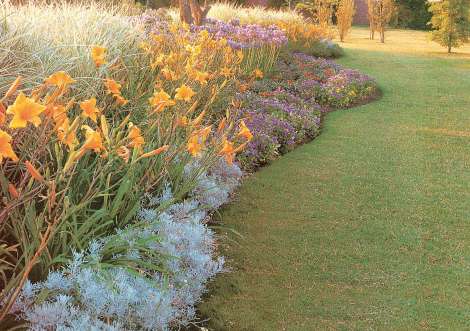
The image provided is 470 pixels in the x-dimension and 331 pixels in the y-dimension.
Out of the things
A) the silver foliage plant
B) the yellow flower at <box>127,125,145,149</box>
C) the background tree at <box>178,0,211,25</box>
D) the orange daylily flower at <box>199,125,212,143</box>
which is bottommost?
the silver foliage plant

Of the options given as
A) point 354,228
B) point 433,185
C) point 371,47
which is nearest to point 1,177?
point 354,228

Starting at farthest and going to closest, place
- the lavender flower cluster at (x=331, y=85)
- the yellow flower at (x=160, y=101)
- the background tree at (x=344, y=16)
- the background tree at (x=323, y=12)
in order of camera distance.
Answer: the background tree at (x=344, y=16) → the background tree at (x=323, y=12) → the lavender flower cluster at (x=331, y=85) → the yellow flower at (x=160, y=101)

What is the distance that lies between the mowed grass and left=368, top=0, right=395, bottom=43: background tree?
14.7 m

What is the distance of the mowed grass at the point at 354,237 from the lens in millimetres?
2865

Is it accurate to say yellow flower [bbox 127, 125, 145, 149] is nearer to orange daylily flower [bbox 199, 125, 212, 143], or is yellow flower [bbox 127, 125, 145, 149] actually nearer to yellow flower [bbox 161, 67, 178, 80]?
orange daylily flower [bbox 199, 125, 212, 143]

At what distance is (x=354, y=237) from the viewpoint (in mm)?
3760

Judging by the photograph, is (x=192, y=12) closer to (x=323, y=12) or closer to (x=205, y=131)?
(x=323, y=12)

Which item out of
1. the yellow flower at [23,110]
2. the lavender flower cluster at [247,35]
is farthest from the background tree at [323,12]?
the yellow flower at [23,110]

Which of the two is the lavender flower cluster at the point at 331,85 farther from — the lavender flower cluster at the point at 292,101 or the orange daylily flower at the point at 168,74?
the orange daylily flower at the point at 168,74

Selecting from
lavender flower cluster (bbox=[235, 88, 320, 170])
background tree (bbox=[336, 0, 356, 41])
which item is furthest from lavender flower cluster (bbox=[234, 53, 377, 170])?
background tree (bbox=[336, 0, 356, 41])

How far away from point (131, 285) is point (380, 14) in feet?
68.1

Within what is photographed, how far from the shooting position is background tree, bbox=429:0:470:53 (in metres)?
16.5

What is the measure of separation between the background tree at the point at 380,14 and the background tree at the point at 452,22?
11.4 ft

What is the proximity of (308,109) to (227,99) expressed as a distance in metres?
1.86
